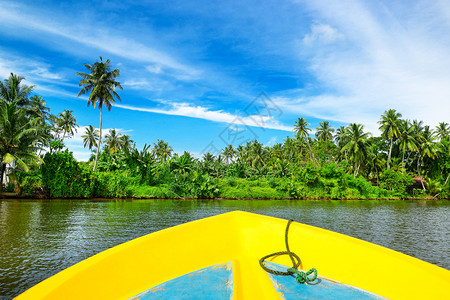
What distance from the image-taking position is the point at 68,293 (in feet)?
4.93

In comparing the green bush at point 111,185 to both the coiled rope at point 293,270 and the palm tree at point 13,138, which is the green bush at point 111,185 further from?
the coiled rope at point 293,270

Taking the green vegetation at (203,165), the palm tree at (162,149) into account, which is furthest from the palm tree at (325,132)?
the palm tree at (162,149)

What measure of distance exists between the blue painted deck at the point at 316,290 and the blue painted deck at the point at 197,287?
1.41 ft

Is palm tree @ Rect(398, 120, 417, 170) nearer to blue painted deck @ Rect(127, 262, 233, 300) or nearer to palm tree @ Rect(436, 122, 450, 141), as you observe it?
palm tree @ Rect(436, 122, 450, 141)

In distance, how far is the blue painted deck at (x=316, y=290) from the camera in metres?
1.91

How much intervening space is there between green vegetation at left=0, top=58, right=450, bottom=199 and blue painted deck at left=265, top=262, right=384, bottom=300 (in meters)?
21.5

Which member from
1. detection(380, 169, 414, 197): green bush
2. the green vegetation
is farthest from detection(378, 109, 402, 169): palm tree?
detection(380, 169, 414, 197): green bush

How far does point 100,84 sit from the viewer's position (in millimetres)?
24656

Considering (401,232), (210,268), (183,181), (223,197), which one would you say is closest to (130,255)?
(210,268)

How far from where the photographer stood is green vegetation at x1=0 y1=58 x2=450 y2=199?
2072 centimetres

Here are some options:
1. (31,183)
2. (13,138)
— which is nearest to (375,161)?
(31,183)

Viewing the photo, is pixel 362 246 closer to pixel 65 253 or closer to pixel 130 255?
pixel 130 255

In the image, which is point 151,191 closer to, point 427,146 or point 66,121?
point 66,121

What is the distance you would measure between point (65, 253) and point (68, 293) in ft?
16.3
